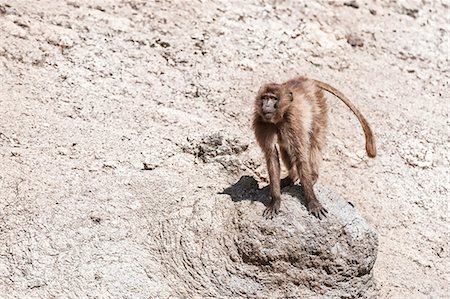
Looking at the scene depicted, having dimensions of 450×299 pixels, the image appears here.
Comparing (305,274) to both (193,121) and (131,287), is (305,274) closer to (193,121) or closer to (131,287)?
(131,287)

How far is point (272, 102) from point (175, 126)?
86.0 inches

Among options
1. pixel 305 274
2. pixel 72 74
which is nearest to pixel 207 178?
pixel 305 274

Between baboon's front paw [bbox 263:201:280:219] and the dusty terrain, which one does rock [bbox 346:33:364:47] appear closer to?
the dusty terrain

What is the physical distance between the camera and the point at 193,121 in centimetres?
994

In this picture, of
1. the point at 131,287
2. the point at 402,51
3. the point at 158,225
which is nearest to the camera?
the point at 131,287

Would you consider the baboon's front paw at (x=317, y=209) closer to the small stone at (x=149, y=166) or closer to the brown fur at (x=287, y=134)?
the brown fur at (x=287, y=134)

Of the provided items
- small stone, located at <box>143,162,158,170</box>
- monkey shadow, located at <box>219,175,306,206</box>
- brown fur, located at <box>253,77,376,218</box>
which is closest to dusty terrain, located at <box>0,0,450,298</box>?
small stone, located at <box>143,162,158,170</box>

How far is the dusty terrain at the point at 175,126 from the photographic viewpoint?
7.88 metres

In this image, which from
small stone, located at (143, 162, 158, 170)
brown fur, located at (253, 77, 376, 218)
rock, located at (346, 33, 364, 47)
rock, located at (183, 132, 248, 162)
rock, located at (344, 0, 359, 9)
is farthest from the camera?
rock, located at (344, 0, 359, 9)

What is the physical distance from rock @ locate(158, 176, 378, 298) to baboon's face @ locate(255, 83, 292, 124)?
75cm

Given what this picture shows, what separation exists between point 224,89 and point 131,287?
3.87 meters

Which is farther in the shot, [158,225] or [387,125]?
→ [387,125]

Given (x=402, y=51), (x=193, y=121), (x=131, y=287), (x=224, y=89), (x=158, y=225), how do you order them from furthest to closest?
(x=402, y=51) → (x=224, y=89) → (x=193, y=121) → (x=158, y=225) → (x=131, y=287)

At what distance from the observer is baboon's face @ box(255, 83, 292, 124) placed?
25.7 feet
